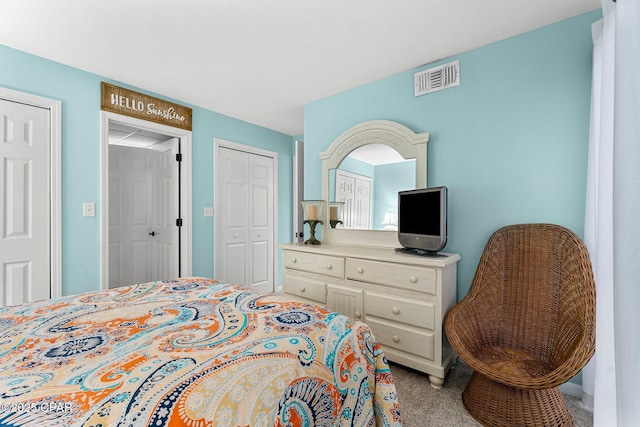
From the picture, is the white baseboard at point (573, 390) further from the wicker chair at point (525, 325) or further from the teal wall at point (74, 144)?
the teal wall at point (74, 144)

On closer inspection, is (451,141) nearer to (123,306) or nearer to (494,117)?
(494,117)

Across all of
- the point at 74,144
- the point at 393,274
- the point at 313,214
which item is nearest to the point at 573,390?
the point at 393,274

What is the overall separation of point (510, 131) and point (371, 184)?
1.14 metres

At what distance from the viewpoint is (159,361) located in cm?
86

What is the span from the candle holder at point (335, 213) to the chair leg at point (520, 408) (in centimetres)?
179

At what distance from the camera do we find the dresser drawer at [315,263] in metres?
2.42

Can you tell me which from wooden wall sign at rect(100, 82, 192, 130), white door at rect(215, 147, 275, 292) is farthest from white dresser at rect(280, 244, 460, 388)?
wooden wall sign at rect(100, 82, 192, 130)

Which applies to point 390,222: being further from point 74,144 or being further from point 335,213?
point 74,144

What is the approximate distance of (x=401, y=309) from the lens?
2.06 m

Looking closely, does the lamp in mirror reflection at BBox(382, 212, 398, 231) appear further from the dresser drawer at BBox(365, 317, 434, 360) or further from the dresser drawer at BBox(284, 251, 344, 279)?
the dresser drawer at BBox(365, 317, 434, 360)

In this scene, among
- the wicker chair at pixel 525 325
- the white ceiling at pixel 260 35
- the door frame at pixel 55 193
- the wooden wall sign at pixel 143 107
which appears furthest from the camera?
the wooden wall sign at pixel 143 107

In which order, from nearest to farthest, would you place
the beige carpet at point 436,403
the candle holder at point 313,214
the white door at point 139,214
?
the beige carpet at point 436,403
the candle holder at point 313,214
the white door at point 139,214

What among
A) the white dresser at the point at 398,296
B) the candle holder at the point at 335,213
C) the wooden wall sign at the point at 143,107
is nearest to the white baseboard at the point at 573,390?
the white dresser at the point at 398,296

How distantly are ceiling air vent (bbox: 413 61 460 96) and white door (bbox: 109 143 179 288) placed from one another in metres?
2.86
